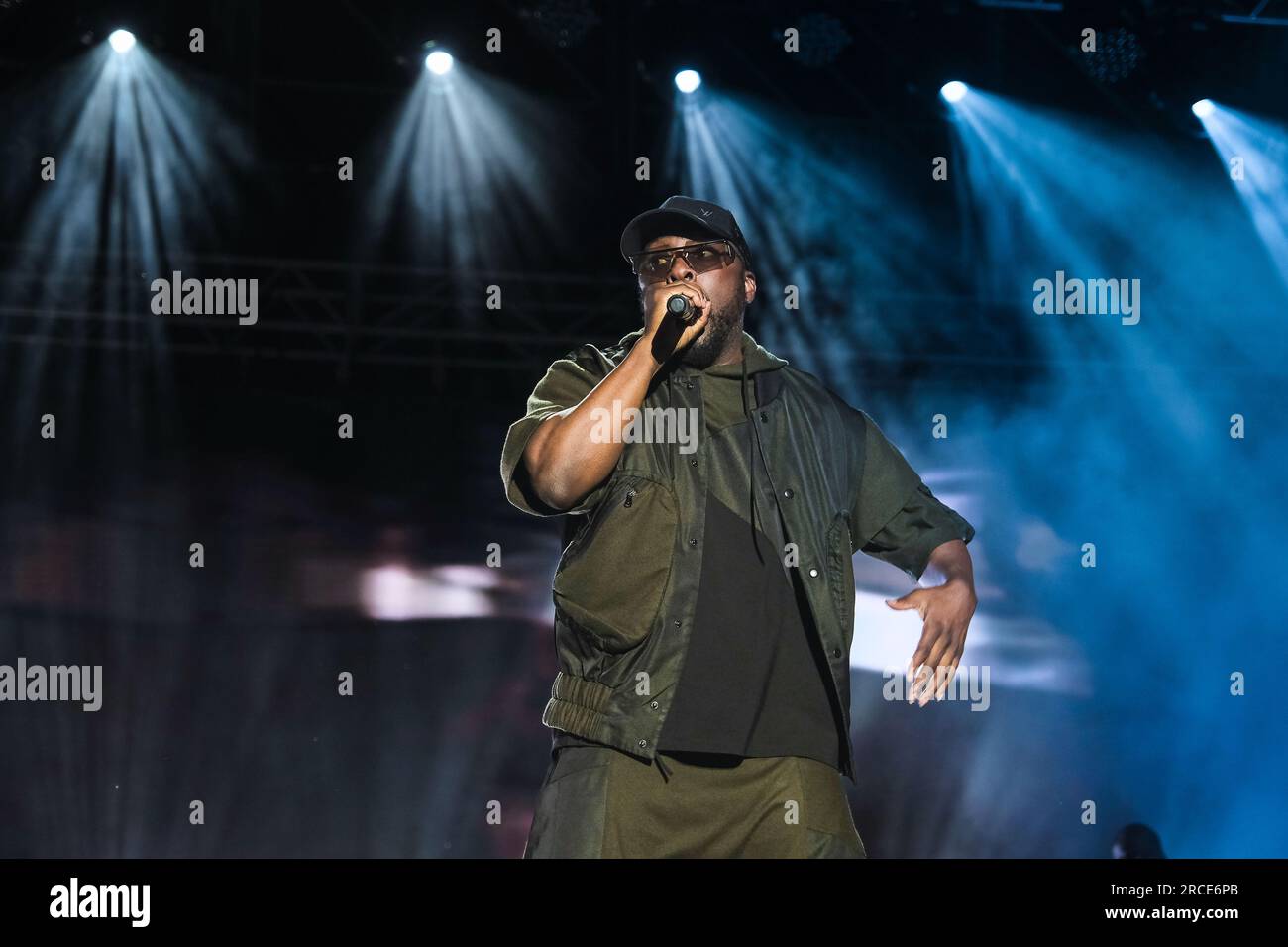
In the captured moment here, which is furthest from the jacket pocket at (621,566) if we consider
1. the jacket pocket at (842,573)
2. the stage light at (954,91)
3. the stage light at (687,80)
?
the stage light at (954,91)

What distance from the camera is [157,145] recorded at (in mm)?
7570

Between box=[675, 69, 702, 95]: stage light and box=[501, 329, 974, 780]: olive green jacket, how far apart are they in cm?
472

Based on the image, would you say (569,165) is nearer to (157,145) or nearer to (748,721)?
(157,145)

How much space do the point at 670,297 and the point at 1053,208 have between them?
5848 mm

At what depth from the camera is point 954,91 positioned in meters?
7.86

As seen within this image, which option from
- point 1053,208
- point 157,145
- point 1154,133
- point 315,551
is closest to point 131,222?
point 157,145

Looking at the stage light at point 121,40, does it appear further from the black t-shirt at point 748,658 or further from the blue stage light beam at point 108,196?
the black t-shirt at point 748,658

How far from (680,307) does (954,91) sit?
5561 mm

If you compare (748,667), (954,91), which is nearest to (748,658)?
(748,667)

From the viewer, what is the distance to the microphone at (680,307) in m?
2.85

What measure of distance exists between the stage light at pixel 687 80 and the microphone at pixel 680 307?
507cm

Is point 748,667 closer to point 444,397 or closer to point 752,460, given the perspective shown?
point 752,460

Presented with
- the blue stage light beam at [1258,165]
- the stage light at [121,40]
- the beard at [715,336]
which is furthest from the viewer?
the blue stage light beam at [1258,165]

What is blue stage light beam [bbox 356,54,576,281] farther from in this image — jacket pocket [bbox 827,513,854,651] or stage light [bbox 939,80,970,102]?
jacket pocket [bbox 827,513,854,651]
